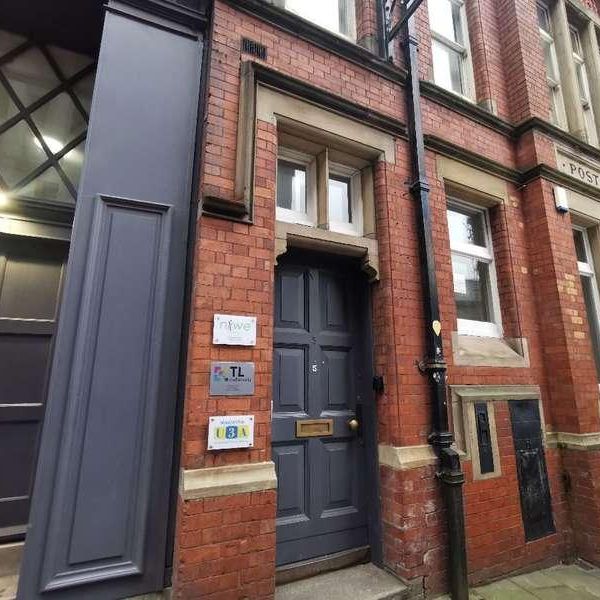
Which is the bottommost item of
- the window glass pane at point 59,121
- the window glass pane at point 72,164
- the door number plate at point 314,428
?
the door number plate at point 314,428

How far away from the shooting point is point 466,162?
413 cm

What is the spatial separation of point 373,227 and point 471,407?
1.86 m

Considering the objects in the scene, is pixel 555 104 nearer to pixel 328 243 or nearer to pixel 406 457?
pixel 328 243

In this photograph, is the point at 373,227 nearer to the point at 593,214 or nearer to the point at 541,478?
the point at 541,478

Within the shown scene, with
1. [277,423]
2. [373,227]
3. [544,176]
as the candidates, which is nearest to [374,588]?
[277,423]

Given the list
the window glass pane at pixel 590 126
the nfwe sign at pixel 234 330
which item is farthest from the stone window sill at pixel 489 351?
the window glass pane at pixel 590 126

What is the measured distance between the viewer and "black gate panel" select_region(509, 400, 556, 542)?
3.48 meters

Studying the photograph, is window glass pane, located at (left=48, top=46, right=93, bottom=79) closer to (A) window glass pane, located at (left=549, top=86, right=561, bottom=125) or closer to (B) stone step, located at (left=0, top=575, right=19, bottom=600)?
(B) stone step, located at (left=0, top=575, right=19, bottom=600)

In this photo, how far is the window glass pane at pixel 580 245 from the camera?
5051 mm

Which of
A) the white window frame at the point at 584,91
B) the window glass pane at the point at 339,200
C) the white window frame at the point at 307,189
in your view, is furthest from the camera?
the white window frame at the point at 584,91

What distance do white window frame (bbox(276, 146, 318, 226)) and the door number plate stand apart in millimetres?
1701

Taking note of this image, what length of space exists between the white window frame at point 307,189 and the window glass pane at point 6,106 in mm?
2526

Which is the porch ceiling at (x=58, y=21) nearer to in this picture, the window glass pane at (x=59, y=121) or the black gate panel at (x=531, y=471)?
the window glass pane at (x=59, y=121)

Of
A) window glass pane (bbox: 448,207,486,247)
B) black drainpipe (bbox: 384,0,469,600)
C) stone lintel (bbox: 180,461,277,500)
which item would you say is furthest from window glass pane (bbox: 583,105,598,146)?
stone lintel (bbox: 180,461,277,500)
